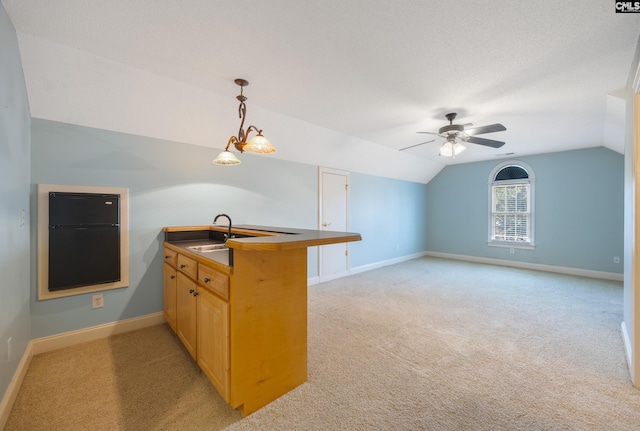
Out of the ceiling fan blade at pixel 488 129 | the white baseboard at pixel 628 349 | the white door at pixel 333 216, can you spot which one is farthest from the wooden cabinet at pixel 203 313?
the ceiling fan blade at pixel 488 129

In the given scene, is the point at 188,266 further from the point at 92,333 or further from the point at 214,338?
the point at 92,333

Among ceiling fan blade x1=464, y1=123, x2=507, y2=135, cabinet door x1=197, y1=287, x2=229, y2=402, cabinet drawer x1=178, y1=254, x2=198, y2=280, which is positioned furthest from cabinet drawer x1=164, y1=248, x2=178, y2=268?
ceiling fan blade x1=464, y1=123, x2=507, y2=135

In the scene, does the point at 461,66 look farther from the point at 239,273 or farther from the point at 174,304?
the point at 174,304

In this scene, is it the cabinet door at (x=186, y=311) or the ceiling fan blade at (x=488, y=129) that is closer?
the cabinet door at (x=186, y=311)

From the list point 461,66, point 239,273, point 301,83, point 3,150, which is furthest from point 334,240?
point 3,150

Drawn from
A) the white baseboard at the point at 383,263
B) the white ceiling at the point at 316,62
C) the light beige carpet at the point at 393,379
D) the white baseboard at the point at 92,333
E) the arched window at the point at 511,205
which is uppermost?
the white ceiling at the point at 316,62

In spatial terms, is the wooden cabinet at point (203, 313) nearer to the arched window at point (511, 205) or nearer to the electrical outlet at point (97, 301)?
the electrical outlet at point (97, 301)

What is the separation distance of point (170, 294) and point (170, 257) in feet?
1.24

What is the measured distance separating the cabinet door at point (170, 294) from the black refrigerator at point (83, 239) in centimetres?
45

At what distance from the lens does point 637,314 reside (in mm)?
1959

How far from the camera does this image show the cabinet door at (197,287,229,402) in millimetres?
1679

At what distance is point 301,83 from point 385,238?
4433mm

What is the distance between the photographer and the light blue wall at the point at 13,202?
165 cm

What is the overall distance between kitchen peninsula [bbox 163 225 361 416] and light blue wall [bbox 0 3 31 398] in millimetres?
1063
